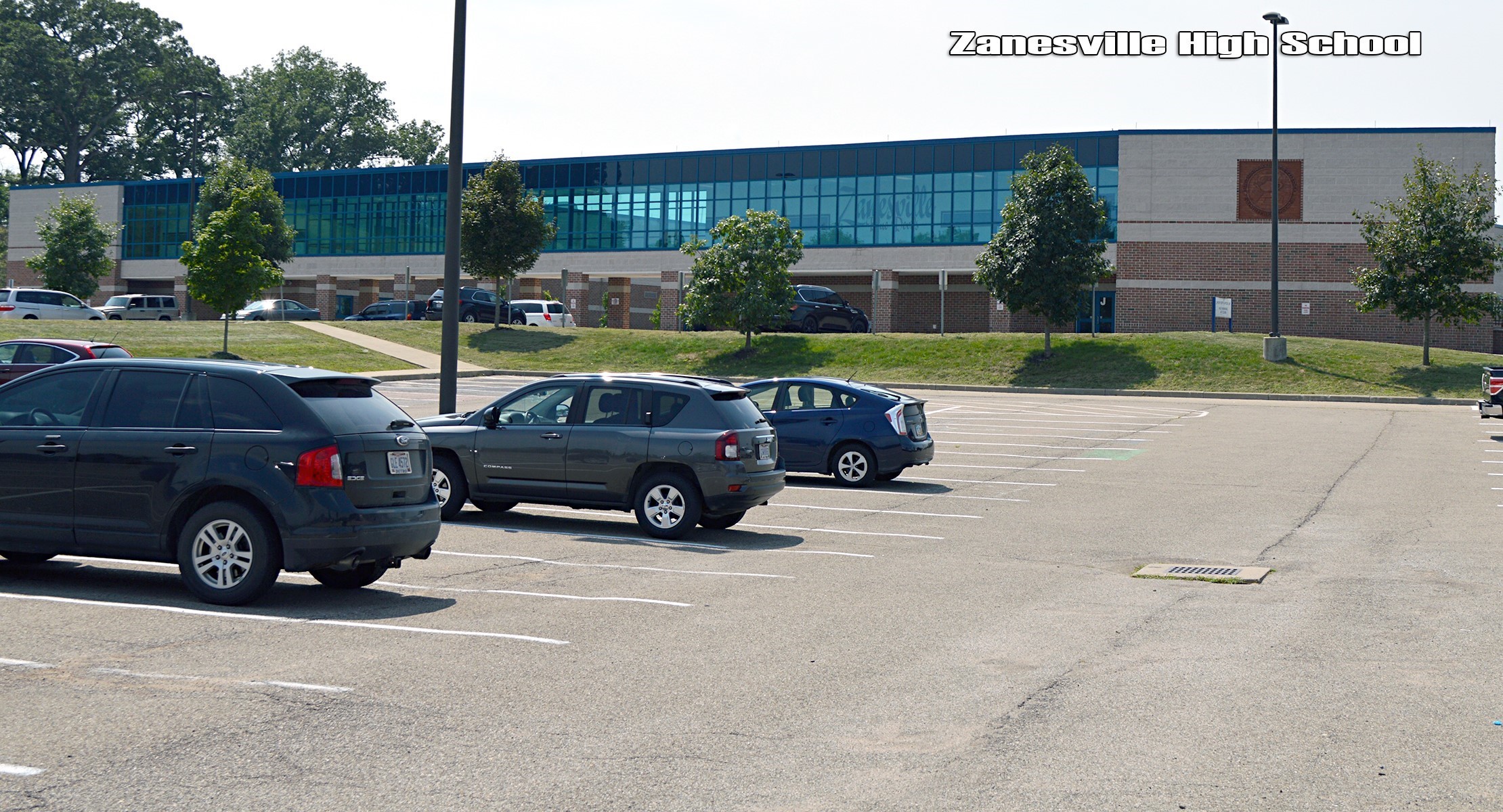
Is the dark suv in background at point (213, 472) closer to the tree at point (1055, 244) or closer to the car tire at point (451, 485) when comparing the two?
the car tire at point (451, 485)

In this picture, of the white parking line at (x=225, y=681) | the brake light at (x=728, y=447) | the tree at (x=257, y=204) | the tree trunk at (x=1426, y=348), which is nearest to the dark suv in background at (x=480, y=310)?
the tree at (x=257, y=204)

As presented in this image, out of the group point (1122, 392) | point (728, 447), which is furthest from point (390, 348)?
point (728, 447)

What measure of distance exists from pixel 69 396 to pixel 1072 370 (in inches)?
1451

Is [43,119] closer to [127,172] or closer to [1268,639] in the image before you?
[127,172]

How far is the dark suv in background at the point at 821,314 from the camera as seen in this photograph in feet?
167

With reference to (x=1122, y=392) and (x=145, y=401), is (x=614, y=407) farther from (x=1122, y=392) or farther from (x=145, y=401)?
(x=1122, y=392)

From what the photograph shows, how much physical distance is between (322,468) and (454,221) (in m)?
8.94

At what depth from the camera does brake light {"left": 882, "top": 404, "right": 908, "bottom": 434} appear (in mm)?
17578

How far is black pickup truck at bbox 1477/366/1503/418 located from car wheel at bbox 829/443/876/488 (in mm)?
13723

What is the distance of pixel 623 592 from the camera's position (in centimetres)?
966

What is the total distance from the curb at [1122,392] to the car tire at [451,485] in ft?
74.1

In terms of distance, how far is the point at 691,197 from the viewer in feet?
224

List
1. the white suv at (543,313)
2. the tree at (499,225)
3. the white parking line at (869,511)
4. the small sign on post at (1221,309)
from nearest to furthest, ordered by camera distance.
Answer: the white parking line at (869,511)
the small sign on post at (1221,309)
the tree at (499,225)
the white suv at (543,313)

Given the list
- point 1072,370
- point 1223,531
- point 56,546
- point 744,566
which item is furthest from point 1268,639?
point 1072,370
